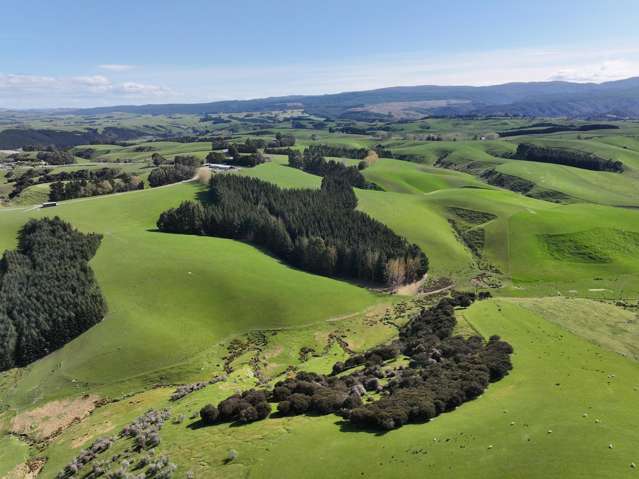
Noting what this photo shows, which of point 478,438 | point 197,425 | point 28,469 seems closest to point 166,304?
point 28,469

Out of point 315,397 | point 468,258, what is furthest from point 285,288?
point 468,258

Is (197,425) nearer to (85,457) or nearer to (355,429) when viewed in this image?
(85,457)

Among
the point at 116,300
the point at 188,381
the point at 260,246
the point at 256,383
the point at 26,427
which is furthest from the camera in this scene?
the point at 260,246

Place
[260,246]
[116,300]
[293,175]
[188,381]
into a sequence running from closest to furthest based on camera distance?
[188,381]
[116,300]
[260,246]
[293,175]

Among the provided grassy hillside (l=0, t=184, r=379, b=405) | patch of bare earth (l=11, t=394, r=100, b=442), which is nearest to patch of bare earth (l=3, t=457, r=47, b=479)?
patch of bare earth (l=11, t=394, r=100, b=442)

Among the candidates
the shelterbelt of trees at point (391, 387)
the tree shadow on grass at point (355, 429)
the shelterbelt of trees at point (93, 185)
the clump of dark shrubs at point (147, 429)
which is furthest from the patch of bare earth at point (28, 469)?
the shelterbelt of trees at point (93, 185)

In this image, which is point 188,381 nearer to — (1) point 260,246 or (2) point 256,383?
(2) point 256,383
